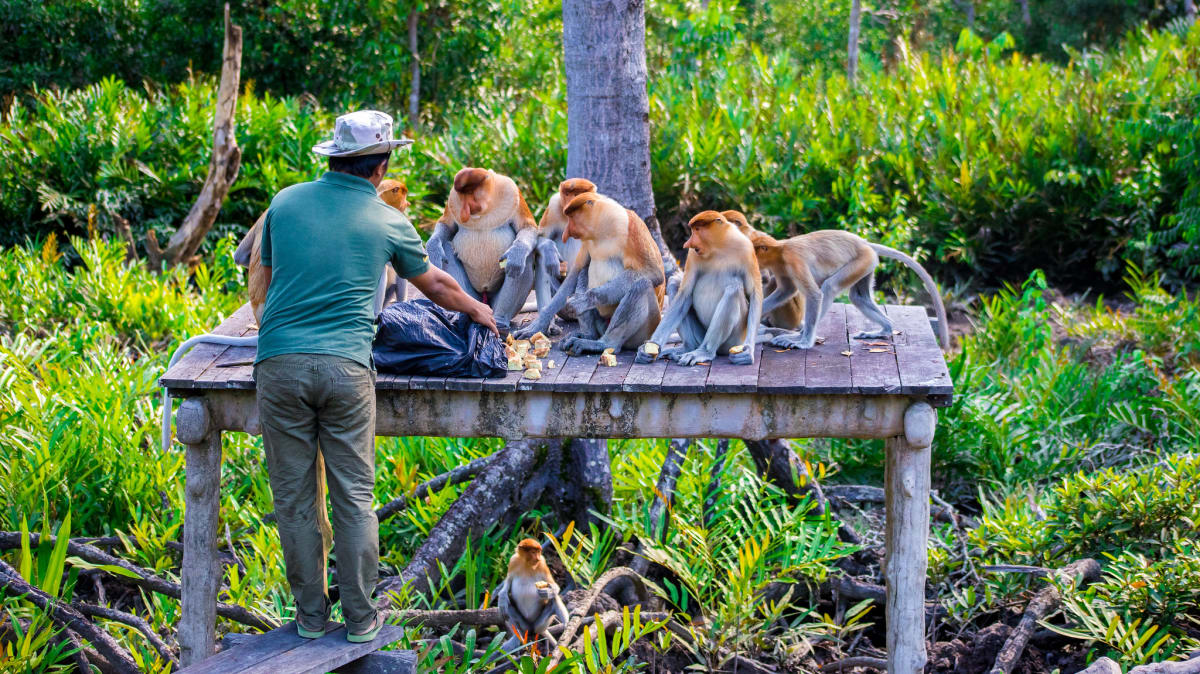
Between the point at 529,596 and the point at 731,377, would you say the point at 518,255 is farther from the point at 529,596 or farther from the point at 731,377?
the point at 529,596

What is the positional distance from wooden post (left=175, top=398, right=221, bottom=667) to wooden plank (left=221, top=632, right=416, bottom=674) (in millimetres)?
500

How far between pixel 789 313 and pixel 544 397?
1.32m

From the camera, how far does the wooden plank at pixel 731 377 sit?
3.49 m

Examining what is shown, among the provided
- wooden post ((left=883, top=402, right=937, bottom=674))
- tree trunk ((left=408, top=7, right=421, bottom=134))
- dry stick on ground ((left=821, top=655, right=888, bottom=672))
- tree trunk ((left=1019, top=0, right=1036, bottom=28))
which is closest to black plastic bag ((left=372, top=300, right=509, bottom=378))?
wooden post ((left=883, top=402, right=937, bottom=674))

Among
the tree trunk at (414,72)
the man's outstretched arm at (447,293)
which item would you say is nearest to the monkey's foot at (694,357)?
the man's outstretched arm at (447,293)

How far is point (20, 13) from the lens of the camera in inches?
490

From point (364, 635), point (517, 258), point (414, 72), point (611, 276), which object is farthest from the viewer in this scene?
point (414, 72)

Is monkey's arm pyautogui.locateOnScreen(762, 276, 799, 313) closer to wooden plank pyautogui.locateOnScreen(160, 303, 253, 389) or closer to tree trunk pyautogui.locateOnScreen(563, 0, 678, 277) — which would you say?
tree trunk pyautogui.locateOnScreen(563, 0, 678, 277)

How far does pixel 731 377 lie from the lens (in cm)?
360

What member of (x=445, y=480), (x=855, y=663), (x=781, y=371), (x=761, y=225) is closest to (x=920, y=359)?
(x=781, y=371)

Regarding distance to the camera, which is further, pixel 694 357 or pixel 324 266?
pixel 694 357

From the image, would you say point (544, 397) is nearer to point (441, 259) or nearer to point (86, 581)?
point (441, 259)

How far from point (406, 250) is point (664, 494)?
2.13m

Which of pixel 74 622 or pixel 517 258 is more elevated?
pixel 517 258
